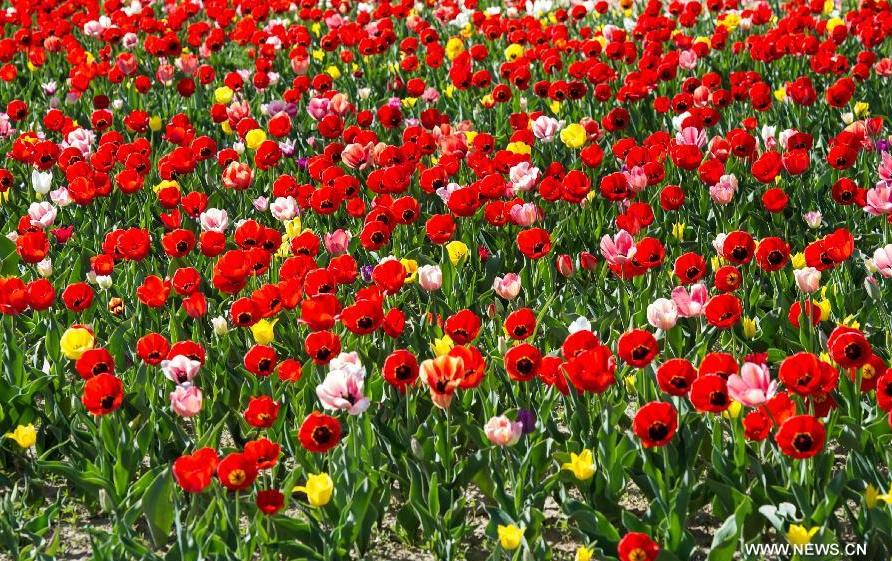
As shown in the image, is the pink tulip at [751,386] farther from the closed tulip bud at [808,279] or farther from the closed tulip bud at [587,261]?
the closed tulip bud at [587,261]

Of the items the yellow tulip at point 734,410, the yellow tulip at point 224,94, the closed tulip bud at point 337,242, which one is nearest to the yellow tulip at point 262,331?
the closed tulip bud at point 337,242

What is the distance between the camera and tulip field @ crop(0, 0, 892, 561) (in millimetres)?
3053

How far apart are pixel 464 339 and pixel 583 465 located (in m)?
0.68

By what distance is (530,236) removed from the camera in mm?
4328

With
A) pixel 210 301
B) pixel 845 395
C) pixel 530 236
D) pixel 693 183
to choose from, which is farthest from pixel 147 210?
pixel 845 395

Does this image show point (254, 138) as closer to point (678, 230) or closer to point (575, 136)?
point (575, 136)

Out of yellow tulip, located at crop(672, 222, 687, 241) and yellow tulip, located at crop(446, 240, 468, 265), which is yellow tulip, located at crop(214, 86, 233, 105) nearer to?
yellow tulip, located at crop(446, 240, 468, 265)

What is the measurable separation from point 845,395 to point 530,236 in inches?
A: 52.9

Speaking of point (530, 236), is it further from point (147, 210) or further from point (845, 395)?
point (147, 210)

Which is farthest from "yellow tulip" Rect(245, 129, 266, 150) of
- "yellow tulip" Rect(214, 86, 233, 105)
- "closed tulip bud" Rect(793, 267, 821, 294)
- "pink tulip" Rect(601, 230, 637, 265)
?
"closed tulip bud" Rect(793, 267, 821, 294)

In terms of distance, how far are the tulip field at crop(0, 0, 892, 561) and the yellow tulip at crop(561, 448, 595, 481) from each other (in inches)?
0.6

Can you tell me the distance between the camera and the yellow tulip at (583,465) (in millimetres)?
3090

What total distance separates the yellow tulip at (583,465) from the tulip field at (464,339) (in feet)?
0.05

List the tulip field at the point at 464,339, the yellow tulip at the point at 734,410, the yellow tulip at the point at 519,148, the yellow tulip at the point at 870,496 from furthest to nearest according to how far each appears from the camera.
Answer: the yellow tulip at the point at 519,148, the yellow tulip at the point at 734,410, the tulip field at the point at 464,339, the yellow tulip at the point at 870,496
